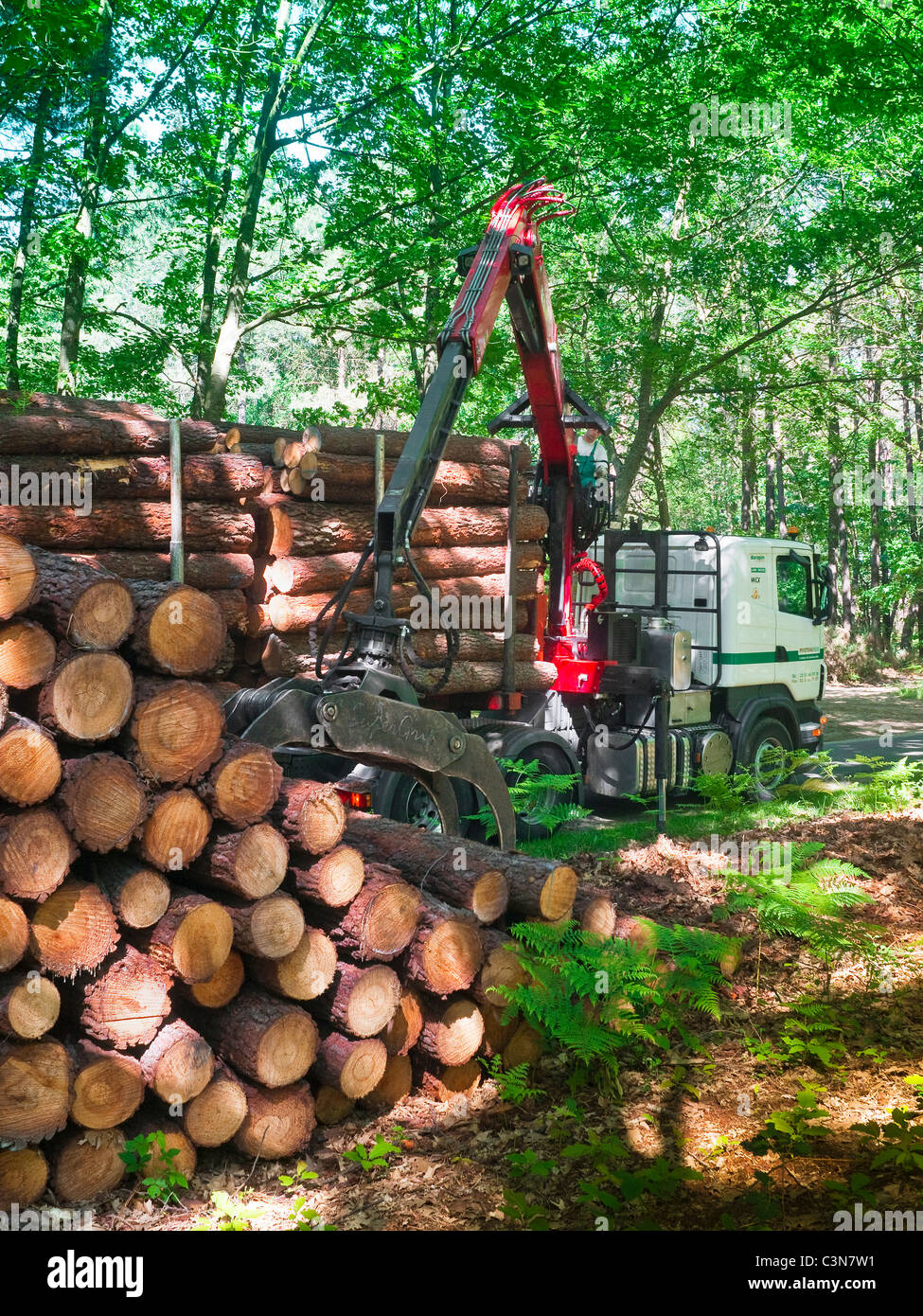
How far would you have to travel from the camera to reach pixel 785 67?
1508 cm

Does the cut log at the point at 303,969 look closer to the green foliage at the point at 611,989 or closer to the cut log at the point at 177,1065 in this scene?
the cut log at the point at 177,1065

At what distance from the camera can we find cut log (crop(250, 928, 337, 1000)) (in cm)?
459

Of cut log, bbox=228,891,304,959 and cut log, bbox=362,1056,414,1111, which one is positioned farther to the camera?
cut log, bbox=362,1056,414,1111

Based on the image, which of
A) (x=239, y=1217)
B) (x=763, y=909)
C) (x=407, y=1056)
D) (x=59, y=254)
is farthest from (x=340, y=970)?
(x=59, y=254)

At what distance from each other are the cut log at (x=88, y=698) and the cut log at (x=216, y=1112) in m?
1.45

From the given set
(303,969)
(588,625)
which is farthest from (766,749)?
(303,969)

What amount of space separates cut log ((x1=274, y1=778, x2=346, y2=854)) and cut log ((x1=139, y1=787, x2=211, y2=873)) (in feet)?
1.19

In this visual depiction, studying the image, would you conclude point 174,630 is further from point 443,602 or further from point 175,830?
point 443,602

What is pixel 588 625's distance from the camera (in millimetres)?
10992

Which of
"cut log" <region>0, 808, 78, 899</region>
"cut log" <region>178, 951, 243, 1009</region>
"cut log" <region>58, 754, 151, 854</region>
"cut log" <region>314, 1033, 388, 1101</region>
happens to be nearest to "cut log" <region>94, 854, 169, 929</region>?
"cut log" <region>58, 754, 151, 854</region>

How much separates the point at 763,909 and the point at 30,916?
358 cm

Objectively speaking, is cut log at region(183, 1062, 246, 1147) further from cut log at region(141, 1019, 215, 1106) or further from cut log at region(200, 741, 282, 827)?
cut log at region(200, 741, 282, 827)

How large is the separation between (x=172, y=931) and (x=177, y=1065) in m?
0.50

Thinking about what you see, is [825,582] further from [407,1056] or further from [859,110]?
[407,1056]
